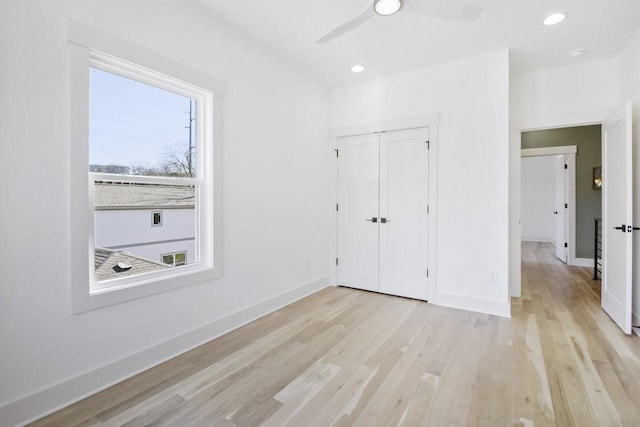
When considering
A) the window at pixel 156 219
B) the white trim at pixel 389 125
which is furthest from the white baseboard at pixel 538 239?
the window at pixel 156 219

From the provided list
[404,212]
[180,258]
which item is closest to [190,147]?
[180,258]

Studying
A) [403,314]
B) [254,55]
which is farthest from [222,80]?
[403,314]

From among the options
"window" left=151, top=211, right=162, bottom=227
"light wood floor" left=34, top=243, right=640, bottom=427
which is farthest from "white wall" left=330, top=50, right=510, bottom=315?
"window" left=151, top=211, right=162, bottom=227

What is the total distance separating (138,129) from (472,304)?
3607mm

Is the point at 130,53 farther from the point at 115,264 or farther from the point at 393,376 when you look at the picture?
the point at 393,376

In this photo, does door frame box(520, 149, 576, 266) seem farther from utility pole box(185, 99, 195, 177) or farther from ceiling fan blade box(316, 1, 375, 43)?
utility pole box(185, 99, 195, 177)

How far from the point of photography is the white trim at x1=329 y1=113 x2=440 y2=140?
3614 millimetres

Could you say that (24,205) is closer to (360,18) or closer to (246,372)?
(246,372)

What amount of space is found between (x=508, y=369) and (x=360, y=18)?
2669mm

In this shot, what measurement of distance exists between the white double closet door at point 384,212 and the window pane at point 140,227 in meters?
2.22

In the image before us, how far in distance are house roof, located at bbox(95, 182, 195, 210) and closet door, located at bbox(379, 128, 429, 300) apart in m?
2.38

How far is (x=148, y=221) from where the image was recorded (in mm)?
2379

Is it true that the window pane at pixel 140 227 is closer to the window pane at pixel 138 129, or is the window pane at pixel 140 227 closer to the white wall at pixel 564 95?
the window pane at pixel 138 129

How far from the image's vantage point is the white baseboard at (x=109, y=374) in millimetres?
1651
